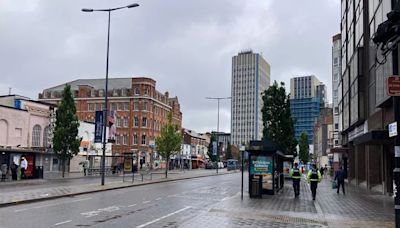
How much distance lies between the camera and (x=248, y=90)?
149 m

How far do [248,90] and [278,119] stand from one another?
10063cm

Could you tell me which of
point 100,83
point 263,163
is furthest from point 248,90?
point 263,163

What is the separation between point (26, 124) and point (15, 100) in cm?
305

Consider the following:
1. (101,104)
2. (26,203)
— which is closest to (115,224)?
(26,203)

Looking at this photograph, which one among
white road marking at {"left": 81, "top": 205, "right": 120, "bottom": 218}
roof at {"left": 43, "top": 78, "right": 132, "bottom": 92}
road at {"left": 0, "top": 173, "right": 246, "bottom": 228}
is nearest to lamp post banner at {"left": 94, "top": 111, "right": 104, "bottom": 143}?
road at {"left": 0, "top": 173, "right": 246, "bottom": 228}

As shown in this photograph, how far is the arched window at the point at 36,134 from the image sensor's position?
51.0 m

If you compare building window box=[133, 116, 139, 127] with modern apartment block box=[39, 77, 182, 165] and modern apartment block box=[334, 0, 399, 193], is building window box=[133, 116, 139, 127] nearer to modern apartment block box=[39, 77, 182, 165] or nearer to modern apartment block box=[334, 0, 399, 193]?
modern apartment block box=[39, 77, 182, 165]

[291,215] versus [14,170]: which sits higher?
[14,170]

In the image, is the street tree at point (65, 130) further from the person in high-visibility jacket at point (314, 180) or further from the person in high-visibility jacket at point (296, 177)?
the person in high-visibility jacket at point (314, 180)

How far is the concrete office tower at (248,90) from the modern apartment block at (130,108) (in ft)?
188

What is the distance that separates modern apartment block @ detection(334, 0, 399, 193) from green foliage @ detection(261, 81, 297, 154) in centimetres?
675

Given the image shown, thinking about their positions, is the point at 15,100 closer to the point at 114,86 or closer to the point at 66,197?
the point at 66,197

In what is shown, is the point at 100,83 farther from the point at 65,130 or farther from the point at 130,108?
the point at 65,130

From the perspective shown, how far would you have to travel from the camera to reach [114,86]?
96.8 m
